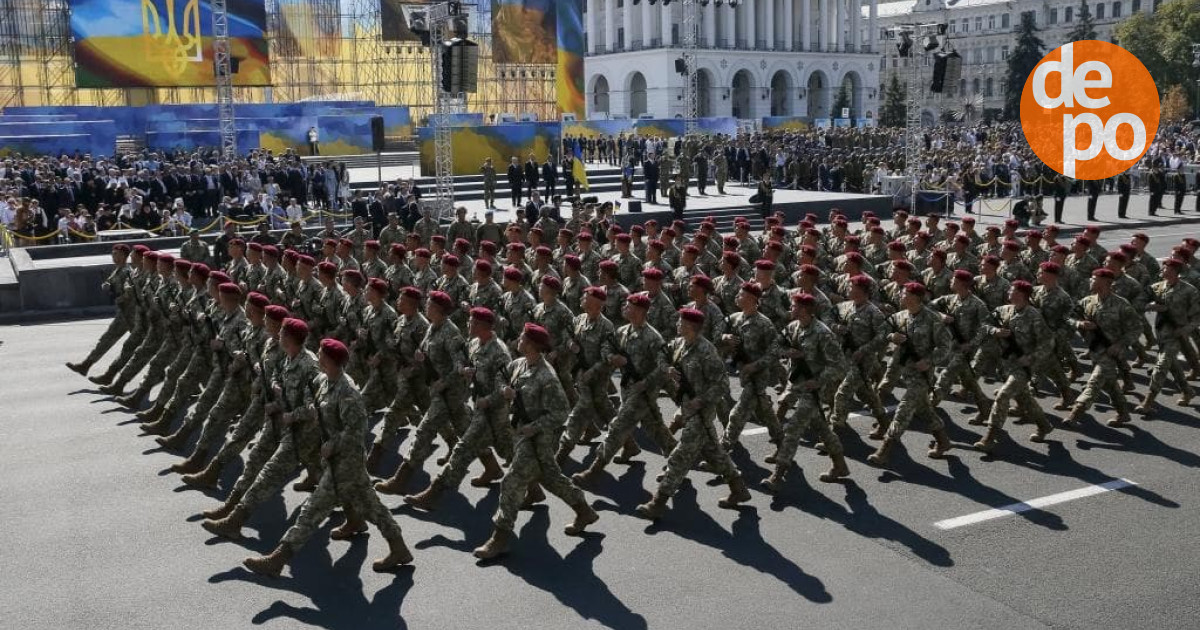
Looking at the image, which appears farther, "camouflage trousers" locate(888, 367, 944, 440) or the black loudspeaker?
the black loudspeaker

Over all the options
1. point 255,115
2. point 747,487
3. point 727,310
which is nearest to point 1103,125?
point 255,115

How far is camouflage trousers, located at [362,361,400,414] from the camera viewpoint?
1102cm

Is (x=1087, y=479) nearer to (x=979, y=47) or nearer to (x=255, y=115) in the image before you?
(x=255, y=115)

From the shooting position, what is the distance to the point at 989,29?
126m

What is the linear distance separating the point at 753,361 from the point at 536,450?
2.48 meters

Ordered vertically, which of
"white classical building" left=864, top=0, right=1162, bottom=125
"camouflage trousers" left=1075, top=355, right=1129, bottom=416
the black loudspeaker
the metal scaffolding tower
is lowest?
"camouflage trousers" left=1075, top=355, right=1129, bottom=416

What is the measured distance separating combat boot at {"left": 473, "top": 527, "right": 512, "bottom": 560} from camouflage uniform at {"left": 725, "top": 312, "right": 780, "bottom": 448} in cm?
254

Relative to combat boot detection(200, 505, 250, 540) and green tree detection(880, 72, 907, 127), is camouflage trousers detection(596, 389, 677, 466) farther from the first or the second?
green tree detection(880, 72, 907, 127)

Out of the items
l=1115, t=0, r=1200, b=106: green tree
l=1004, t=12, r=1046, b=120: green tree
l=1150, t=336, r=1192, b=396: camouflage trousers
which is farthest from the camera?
l=1004, t=12, r=1046, b=120: green tree

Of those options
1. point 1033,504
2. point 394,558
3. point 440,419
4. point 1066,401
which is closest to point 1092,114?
point 1066,401

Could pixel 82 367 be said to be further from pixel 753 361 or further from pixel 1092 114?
pixel 1092 114

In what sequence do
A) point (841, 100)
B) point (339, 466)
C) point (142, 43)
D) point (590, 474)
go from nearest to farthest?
point (339, 466)
point (590, 474)
point (142, 43)
point (841, 100)

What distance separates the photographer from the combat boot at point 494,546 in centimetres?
805

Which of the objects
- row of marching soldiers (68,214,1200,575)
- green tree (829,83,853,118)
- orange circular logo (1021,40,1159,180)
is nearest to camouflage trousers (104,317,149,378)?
row of marching soldiers (68,214,1200,575)
